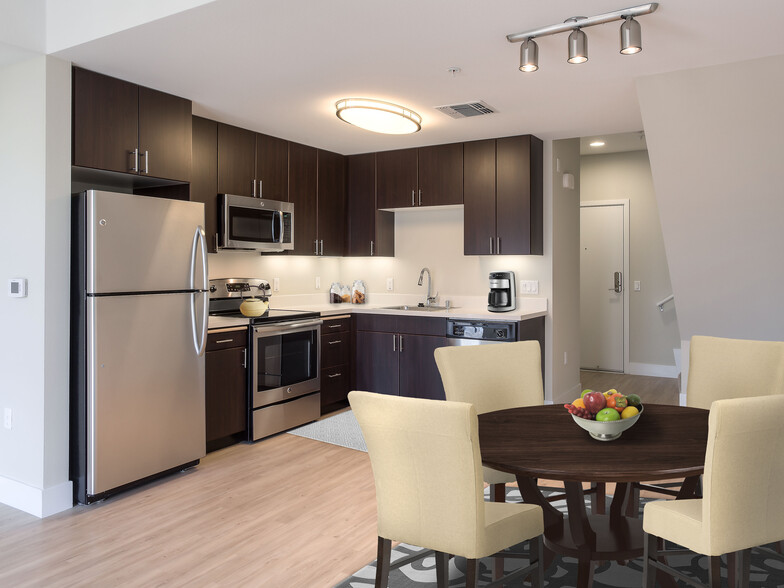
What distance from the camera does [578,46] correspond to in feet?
8.70

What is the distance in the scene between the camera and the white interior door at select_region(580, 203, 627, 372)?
7016 millimetres

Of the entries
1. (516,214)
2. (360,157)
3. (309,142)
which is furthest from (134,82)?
(516,214)

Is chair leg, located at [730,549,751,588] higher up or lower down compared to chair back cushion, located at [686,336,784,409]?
lower down

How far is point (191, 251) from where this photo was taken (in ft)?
12.2

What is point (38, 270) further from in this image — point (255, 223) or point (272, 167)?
point (272, 167)

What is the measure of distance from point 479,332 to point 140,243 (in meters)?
2.56

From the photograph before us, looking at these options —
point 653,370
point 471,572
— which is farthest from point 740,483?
point 653,370

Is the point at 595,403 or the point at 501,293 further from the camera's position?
the point at 501,293

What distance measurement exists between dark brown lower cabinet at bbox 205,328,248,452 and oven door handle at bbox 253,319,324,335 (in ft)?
0.38

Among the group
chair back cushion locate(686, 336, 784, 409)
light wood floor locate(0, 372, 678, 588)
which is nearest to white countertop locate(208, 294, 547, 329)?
light wood floor locate(0, 372, 678, 588)

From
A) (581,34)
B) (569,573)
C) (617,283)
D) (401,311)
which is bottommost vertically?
(569,573)

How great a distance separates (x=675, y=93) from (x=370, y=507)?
2771 millimetres

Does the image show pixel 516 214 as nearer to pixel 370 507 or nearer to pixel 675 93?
pixel 675 93

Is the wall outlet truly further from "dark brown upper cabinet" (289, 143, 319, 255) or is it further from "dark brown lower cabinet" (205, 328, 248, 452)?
"dark brown lower cabinet" (205, 328, 248, 452)
